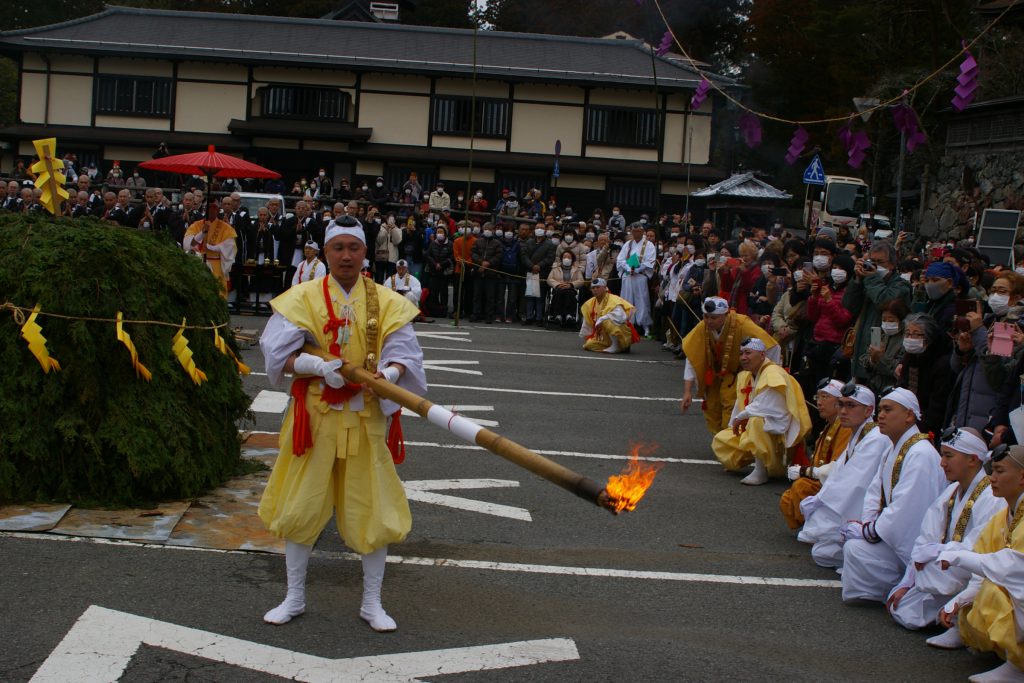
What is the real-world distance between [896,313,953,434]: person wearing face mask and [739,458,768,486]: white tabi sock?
1.44 meters

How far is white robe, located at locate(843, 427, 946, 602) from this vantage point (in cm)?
716

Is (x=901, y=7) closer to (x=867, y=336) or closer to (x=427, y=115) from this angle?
(x=427, y=115)

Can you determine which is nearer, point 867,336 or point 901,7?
point 867,336

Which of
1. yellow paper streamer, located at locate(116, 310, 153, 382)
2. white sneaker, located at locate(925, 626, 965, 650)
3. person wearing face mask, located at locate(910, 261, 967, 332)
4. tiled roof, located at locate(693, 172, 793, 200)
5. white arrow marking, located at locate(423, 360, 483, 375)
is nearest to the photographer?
white sneaker, located at locate(925, 626, 965, 650)

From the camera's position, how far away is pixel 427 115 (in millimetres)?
34531

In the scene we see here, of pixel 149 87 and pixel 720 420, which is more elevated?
pixel 149 87

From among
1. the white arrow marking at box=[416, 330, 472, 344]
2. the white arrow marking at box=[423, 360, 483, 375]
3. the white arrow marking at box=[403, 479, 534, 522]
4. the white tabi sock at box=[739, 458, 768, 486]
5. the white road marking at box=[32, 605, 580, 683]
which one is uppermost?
the white arrow marking at box=[416, 330, 472, 344]

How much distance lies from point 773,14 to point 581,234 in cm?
2414

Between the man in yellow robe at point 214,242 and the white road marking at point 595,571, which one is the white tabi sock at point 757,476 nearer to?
the white road marking at point 595,571

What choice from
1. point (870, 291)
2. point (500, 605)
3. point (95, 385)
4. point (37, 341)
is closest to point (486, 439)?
point (500, 605)

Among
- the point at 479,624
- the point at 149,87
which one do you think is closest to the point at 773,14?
the point at 149,87

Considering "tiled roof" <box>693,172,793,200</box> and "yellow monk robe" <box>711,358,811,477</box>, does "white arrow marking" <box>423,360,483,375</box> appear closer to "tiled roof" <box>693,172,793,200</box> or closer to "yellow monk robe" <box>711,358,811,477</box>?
"yellow monk robe" <box>711,358,811,477</box>

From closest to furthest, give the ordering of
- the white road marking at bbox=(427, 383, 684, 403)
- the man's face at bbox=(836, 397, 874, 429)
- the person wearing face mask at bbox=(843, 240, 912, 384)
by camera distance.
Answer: the man's face at bbox=(836, 397, 874, 429)
the person wearing face mask at bbox=(843, 240, 912, 384)
the white road marking at bbox=(427, 383, 684, 403)

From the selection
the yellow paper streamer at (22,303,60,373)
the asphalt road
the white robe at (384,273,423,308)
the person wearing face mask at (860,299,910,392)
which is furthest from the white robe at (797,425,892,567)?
the white robe at (384,273,423,308)
